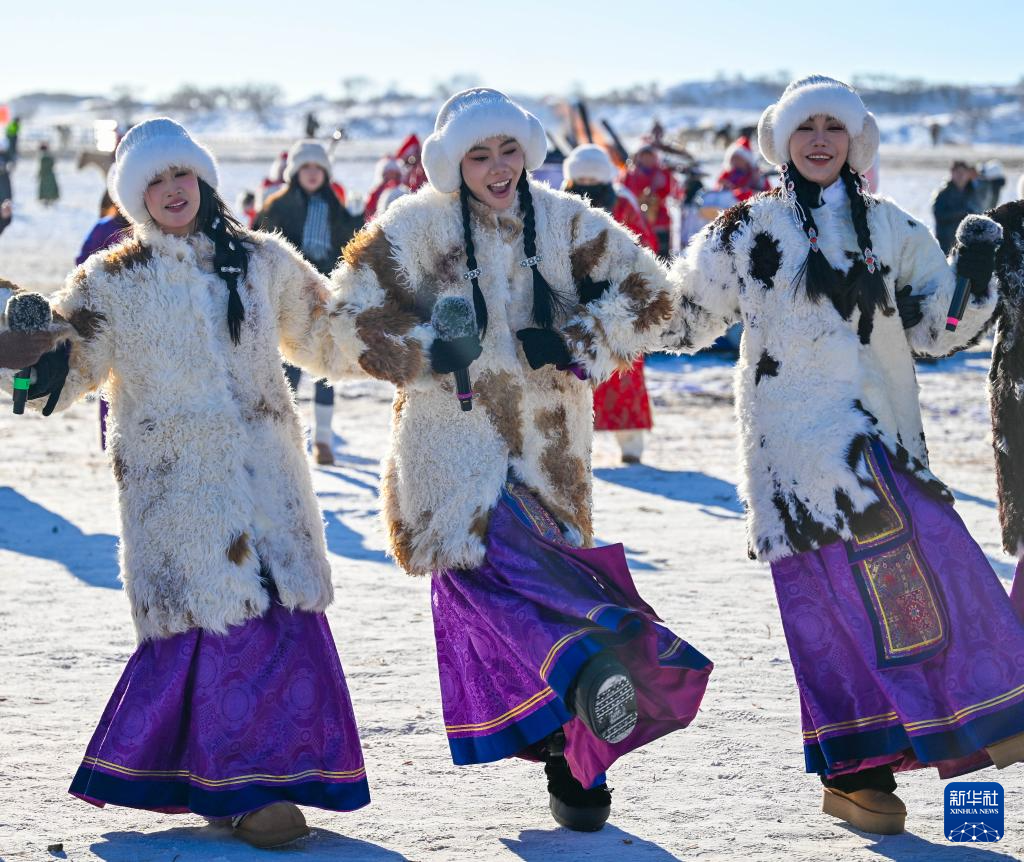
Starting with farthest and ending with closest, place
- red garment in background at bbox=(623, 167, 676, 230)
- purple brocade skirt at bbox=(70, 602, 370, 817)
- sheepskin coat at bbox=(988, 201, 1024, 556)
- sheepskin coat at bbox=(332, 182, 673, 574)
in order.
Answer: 1. red garment in background at bbox=(623, 167, 676, 230)
2. sheepskin coat at bbox=(988, 201, 1024, 556)
3. sheepskin coat at bbox=(332, 182, 673, 574)
4. purple brocade skirt at bbox=(70, 602, 370, 817)

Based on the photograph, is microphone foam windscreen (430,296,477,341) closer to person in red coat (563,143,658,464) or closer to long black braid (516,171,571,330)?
long black braid (516,171,571,330)

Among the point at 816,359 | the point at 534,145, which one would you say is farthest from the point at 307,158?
the point at 816,359

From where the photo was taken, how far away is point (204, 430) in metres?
3.86

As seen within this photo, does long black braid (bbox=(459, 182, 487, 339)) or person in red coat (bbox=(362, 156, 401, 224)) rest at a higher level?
person in red coat (bbox=(362, 156, 401, 224))

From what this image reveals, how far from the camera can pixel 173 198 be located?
3.96 meters

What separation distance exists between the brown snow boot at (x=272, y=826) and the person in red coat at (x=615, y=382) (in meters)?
5.03

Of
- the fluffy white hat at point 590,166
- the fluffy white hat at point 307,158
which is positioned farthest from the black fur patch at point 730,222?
the fluffy white hat at point 590,166

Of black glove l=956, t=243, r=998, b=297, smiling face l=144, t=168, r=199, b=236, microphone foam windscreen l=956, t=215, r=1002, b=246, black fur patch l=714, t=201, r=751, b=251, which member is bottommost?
black glove l=956, t=243, r=998, b=297

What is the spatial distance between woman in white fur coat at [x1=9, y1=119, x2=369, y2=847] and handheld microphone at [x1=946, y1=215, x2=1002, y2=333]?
1654mm

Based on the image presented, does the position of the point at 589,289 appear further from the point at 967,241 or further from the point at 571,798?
the point at 571,798

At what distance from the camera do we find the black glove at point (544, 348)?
3.96 m

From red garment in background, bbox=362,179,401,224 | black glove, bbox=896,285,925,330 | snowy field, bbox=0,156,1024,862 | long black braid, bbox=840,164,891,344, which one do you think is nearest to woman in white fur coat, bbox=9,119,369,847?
snowy field, bbox=0,156,1024,862

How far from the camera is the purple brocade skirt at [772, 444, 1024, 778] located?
3689 mm

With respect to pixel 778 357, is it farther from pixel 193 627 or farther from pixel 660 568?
pixel 660 568
